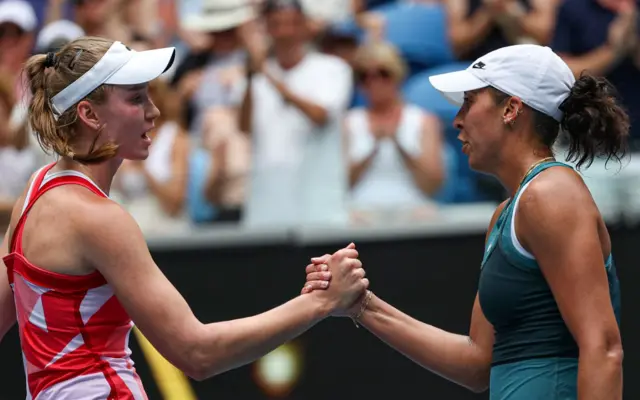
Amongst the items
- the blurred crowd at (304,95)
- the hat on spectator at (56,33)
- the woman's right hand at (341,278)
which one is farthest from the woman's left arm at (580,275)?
the hat on spectator at (56,33)

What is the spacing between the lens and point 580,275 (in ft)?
9.57

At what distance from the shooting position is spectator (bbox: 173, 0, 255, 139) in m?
6.71

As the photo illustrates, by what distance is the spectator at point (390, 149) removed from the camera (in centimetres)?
599

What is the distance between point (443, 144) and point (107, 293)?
3.27 meters

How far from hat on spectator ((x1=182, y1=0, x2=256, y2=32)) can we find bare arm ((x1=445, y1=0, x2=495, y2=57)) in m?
1.22

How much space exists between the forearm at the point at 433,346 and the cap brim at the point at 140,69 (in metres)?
1.07

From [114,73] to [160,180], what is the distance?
3.19 meters

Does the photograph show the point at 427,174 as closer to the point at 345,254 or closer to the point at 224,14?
the point at 224,14

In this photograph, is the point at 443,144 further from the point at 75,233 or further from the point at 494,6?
the point at 75,233

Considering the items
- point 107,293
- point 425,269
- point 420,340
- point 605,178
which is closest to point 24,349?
point 107,293

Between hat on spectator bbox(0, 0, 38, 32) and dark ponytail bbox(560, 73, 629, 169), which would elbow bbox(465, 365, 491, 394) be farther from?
hat on spectator bbox(0, 0, 38, 32)

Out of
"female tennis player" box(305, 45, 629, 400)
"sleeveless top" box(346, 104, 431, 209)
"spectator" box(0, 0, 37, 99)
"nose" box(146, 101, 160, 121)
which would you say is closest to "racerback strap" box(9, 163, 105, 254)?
"nose" box(146, 101, 160, 121)

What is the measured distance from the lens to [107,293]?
305 cm

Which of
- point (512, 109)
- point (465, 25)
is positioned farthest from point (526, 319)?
point (465, 25)
